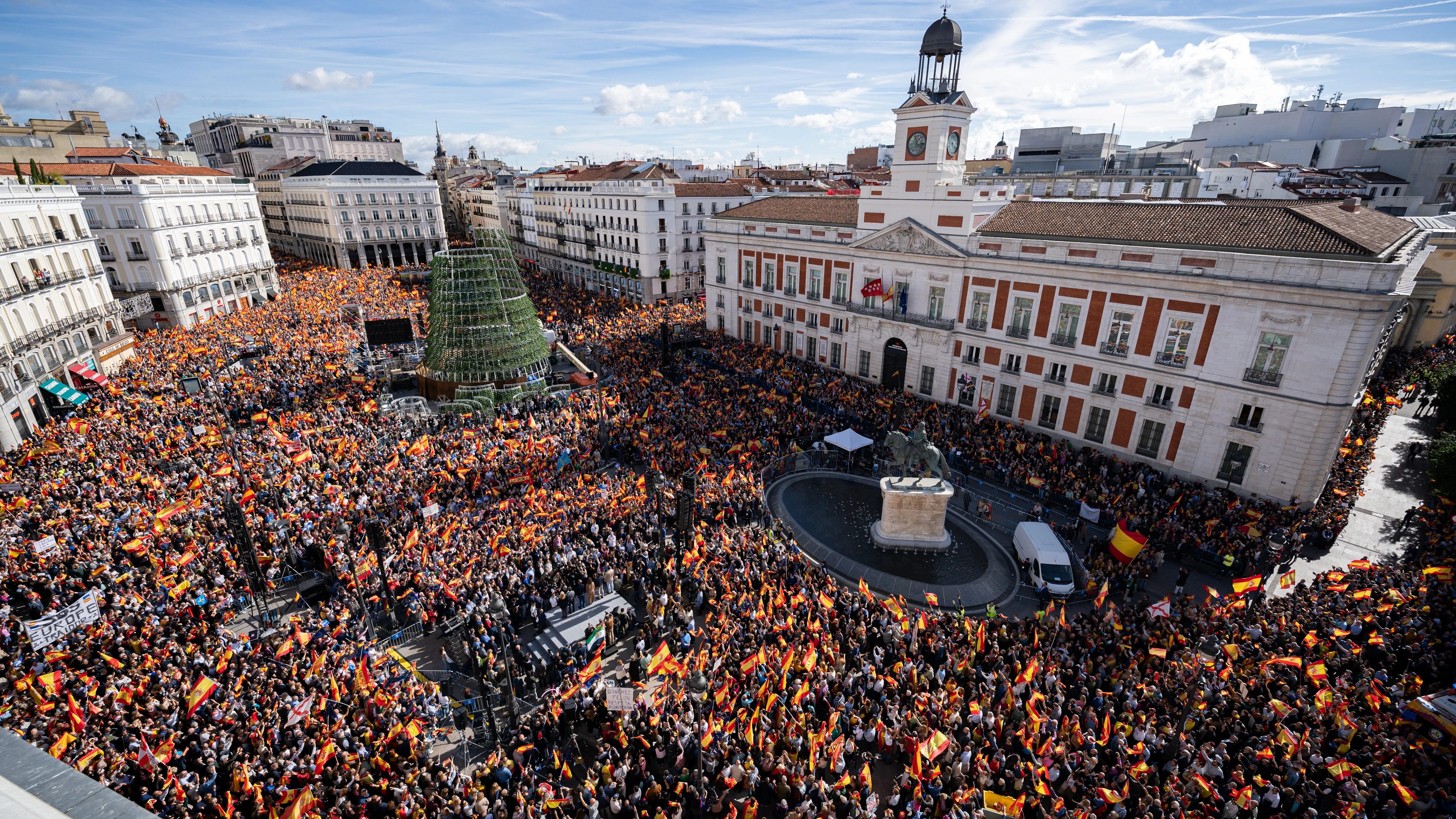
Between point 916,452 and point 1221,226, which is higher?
point 1221,226

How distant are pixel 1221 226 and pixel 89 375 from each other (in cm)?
6242

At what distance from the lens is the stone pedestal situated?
993 inches

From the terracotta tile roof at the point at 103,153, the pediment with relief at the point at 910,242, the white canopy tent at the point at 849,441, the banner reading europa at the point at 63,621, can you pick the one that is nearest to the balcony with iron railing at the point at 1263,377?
the pediment with relief at the point at 910,242

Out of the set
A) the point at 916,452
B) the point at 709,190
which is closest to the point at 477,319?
the point at 916,452

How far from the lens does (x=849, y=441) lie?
32.0 meters

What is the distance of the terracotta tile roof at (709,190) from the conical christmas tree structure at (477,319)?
35.9 m

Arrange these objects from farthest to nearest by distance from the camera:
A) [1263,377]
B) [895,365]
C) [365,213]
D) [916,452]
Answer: [365,213]
[895,365]
[1263,377]
[916,452]

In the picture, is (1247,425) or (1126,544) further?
(1247,425)

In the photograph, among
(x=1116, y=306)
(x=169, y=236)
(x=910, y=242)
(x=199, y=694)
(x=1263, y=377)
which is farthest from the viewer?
(x=169, y=236)

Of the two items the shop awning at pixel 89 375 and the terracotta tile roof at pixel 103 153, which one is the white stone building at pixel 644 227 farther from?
the terracotta tile roof at pixel 103 153

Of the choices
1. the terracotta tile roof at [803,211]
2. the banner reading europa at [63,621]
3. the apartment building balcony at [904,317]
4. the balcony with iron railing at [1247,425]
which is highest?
the terracotta tile roof at [803,211]

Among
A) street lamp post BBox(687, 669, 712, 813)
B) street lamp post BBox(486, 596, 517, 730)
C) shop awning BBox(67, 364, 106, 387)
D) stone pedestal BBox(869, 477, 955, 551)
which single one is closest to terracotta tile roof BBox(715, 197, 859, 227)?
stone pedestal BBox(869, 477, 955, 551)

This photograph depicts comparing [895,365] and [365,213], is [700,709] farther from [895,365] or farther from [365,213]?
[365,213]

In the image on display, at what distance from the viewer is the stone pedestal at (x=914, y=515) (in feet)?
82.7
